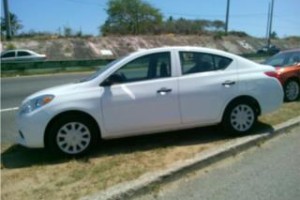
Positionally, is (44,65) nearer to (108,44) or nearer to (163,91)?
(163,91)

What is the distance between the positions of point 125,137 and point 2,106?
6.28m

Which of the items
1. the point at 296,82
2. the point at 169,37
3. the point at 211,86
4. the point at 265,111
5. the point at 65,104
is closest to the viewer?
the point at 65,104

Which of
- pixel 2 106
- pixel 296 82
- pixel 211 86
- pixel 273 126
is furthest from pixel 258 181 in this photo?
pixel 2 106

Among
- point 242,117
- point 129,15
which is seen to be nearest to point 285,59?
point 242,117

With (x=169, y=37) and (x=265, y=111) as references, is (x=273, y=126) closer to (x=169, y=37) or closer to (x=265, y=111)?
(x=265, y=111)

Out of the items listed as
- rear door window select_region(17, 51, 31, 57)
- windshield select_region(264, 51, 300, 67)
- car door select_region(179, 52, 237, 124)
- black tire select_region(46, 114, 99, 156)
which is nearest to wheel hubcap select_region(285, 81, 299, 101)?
windshield select_region(264, 51, 300, 67)

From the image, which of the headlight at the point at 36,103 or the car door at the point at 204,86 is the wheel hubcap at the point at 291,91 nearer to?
the car door at the point at 204,86

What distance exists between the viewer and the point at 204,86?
710cm

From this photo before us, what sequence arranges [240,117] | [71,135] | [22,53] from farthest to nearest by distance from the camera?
[22,53] < [240,117] < [71,135]

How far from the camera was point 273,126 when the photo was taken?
26.1 ft

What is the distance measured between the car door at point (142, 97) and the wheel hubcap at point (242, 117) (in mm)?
1051

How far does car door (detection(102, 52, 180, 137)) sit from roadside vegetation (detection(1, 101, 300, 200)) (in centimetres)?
38

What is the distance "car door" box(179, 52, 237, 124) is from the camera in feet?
23.0

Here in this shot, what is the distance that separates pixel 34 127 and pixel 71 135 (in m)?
0.54
